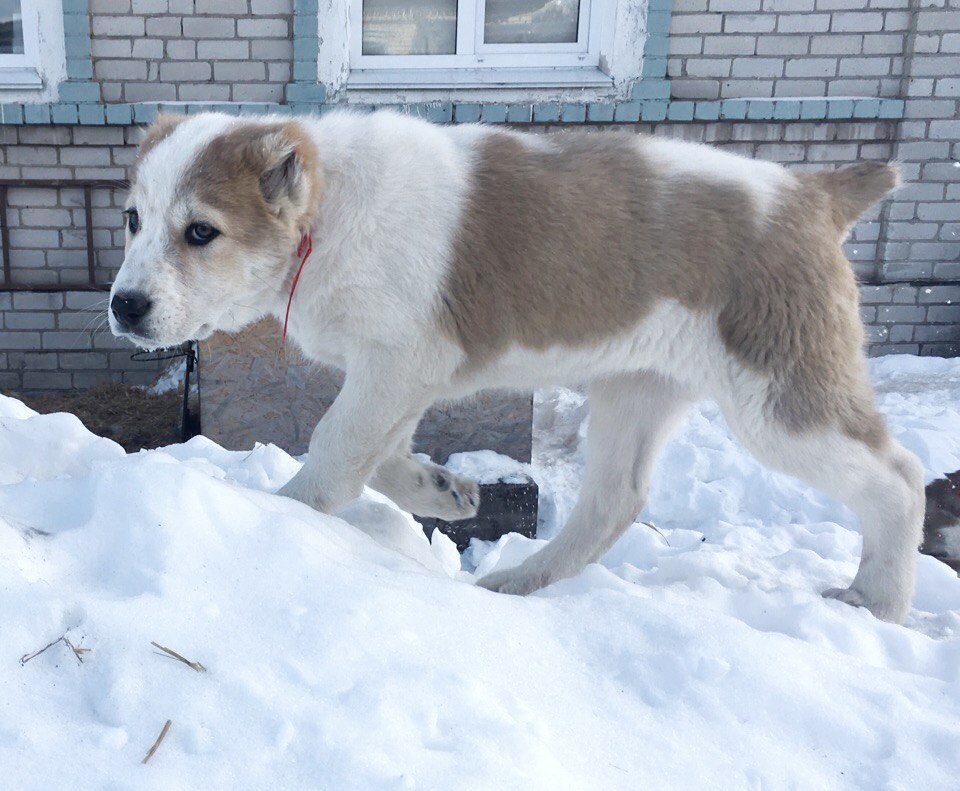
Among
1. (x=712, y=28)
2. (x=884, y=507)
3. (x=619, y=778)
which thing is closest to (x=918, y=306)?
(x=712, y=28)

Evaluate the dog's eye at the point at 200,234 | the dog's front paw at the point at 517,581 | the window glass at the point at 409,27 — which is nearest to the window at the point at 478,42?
the window glass at the point at 409,27

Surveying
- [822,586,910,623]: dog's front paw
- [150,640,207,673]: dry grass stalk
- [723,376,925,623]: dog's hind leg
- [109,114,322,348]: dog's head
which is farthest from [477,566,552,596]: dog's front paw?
[150,640,207,673]: dry grass stalk

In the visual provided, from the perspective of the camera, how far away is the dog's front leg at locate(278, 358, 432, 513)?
2.75 m

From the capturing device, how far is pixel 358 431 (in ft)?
9.04

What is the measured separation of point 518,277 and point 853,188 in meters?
1.20

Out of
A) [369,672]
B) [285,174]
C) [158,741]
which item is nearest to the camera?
[158,741]

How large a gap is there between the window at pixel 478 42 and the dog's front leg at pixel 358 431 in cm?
459

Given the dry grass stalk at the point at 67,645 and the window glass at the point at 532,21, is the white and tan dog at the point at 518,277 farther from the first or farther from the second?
the window glass at the point at 532,21

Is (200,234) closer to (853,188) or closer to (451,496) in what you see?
(451,496)

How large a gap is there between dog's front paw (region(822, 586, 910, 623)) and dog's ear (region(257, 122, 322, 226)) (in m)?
2.17

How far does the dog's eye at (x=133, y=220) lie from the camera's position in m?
2.70

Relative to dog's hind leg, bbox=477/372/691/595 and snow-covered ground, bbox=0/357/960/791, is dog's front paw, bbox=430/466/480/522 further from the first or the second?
snow-covered ground, bbox=0/357/960/791

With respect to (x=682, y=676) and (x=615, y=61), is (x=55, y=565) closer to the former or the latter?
(x=682, y=676)

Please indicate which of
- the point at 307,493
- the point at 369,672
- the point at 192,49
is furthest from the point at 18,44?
the point at 369,672
